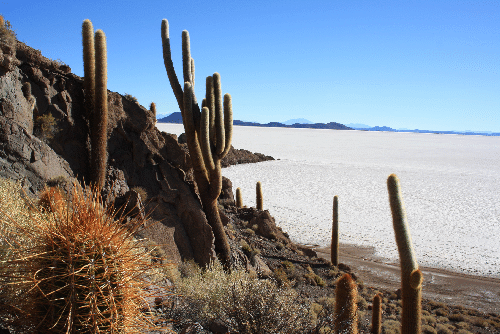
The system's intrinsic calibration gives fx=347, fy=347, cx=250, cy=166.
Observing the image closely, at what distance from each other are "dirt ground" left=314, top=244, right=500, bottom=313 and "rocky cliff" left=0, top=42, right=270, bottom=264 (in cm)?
887

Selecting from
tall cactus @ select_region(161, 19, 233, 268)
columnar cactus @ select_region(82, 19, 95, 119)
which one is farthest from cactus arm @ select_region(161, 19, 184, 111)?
columnar cactus @ select_region(82, 19, 95, 119)

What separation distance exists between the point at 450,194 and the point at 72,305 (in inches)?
1354

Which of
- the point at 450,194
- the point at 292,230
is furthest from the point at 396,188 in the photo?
the point at 450,194

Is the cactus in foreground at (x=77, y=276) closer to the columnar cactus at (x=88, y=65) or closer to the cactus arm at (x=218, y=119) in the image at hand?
the columnar cactus at (x=88, y=65)

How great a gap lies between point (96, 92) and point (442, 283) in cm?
1533

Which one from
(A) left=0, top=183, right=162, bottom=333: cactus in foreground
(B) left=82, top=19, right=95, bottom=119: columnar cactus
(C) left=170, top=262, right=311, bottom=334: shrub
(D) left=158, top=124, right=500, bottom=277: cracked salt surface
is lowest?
(D) left=158, top=124, right=500, bottom=277: cracked salt surface

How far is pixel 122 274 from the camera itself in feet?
9.39

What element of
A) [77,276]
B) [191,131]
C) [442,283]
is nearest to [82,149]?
[191,131]

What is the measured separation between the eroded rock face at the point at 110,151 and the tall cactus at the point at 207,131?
49 cm

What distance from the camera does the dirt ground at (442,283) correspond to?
43.9 feet

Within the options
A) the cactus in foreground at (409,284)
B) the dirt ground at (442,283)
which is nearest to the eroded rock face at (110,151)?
the cactus in foreground at (409,284)

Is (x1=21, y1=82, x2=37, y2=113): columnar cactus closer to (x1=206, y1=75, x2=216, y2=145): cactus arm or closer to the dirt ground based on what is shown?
(x1=206, y1=75, x2=216, y2=145): cactus arm

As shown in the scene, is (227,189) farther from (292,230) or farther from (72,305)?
(72,305)

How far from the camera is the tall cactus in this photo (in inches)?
402
